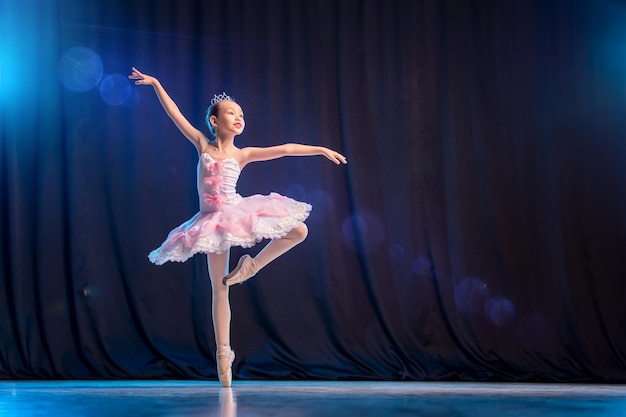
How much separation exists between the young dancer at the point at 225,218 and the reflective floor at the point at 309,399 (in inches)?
17.8

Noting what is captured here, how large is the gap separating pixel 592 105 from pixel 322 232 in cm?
188

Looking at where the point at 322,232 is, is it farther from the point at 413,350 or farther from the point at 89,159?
the point at 89,159

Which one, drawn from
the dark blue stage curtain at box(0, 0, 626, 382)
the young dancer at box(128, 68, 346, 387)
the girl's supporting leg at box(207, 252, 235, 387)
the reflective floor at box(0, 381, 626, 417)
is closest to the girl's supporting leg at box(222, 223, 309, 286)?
the young dancer at box(128, 68, 346, 387)

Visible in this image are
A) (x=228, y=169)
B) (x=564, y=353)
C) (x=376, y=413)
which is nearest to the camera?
(x=376, y=413)

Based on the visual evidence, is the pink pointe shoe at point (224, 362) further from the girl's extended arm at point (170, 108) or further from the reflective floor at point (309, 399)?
the girl's extended arm at point (170, 108)

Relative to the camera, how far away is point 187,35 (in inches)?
194

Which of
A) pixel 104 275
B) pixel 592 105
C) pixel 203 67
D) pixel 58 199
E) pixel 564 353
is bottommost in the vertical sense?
pixel 564 353

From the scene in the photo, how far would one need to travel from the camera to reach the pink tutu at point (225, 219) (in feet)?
11.1

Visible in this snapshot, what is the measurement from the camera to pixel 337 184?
15.8 feet

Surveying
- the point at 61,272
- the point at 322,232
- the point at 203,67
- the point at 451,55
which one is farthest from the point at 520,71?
the point at 61,272

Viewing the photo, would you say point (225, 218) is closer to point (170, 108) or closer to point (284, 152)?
point (284, 152)

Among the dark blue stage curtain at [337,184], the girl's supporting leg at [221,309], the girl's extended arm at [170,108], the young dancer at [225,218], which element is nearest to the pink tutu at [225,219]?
the young dancer at [225,218]

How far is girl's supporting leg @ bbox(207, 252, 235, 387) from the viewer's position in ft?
12.0

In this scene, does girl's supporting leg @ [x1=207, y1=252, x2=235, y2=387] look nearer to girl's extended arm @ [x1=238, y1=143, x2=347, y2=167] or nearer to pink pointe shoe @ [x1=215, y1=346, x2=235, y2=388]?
pink pointe shoe @ [x1=215, y1=346, x2=235, y2=388]
